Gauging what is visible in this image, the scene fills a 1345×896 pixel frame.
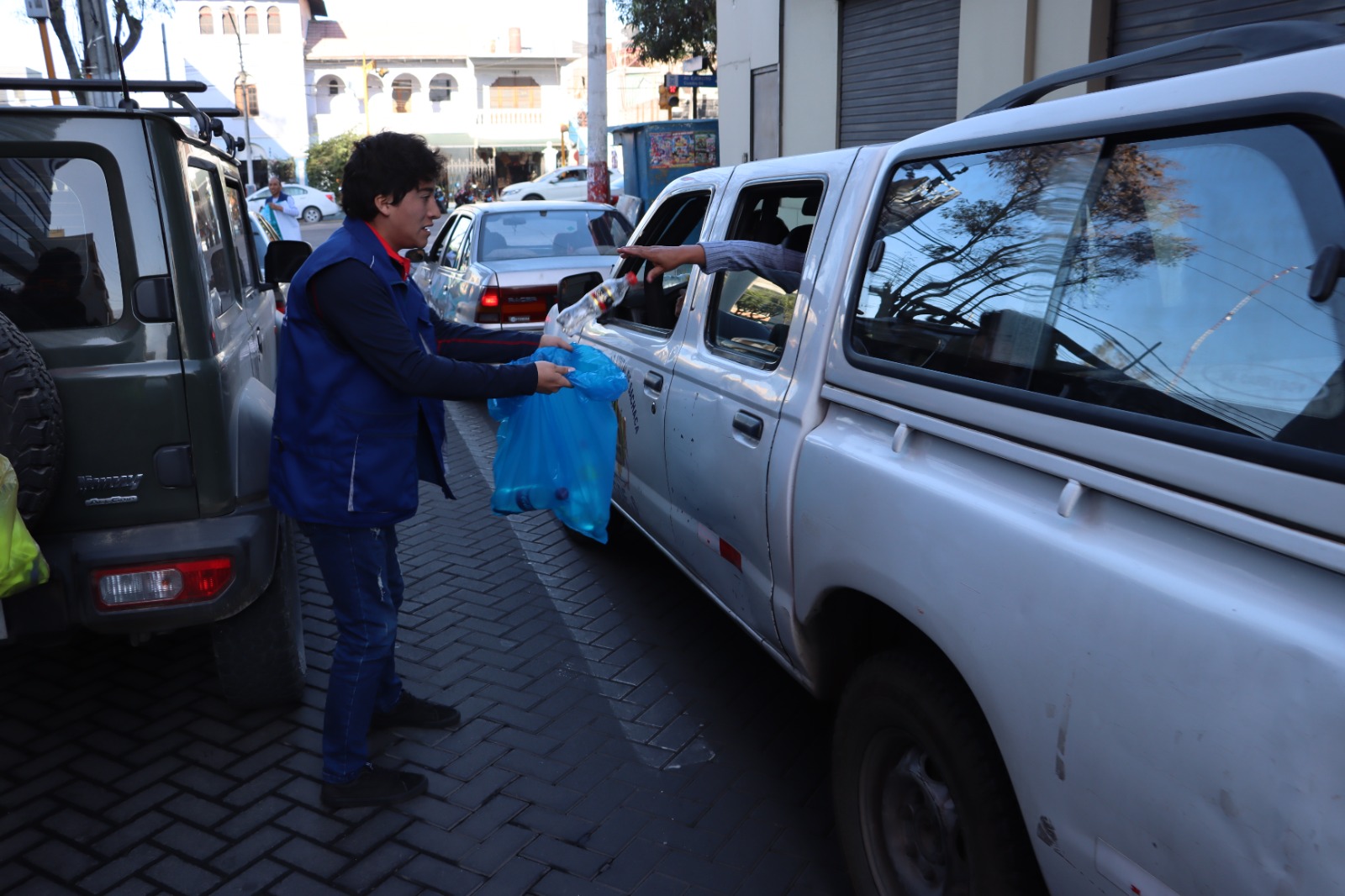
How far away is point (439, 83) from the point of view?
185 ft

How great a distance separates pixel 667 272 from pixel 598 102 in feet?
48.6

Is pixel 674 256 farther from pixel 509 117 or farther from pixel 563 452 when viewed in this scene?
pixel 509 117

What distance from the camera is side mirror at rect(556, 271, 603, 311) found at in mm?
4984

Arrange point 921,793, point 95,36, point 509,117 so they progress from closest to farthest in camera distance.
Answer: point 921,793 < point 95,36 < point 509,117

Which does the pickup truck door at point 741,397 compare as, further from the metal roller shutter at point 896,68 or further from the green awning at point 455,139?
the green awning at point 455,139

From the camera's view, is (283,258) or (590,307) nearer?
(590,307)

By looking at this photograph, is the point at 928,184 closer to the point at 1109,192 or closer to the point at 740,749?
the point at 1109,192

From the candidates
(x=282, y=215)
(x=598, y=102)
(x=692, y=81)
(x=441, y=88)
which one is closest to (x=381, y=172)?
(x=282, y=215)

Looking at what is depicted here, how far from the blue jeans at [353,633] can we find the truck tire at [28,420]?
69 centimetres

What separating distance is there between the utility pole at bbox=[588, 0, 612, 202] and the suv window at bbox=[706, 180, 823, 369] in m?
14.8

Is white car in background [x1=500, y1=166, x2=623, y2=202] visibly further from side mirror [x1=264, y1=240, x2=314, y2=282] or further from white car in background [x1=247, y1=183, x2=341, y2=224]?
side mirror [x1=264, y1=240, x2=314, y2=282]

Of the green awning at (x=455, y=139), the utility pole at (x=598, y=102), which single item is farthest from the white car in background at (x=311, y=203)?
the utility pole at (x=598, y=102)

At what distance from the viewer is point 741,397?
10.5ft

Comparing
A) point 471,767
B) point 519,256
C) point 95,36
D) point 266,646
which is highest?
point 95,36
